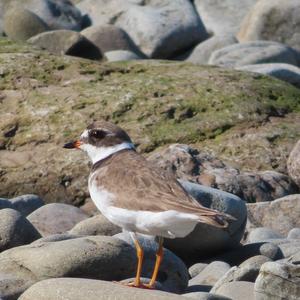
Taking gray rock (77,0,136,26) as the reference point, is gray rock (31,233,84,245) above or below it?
above

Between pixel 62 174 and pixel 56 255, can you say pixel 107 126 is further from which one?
pixel 62 174

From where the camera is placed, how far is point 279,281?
5945 mm

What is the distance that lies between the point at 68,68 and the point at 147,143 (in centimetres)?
179

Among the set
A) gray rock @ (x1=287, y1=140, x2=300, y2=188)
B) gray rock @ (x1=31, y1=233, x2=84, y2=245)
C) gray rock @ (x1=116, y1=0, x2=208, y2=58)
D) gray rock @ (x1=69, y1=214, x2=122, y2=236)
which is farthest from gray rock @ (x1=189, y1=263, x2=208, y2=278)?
gray rock @ (x1=116, y1=0, x2=208, y2=58)

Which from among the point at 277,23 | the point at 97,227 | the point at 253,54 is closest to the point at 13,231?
the point at 97,227

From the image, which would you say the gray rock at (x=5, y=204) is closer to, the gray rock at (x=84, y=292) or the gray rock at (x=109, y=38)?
the gray rock at (x=84, y=292)

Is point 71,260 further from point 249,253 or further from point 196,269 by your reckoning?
point 249,253

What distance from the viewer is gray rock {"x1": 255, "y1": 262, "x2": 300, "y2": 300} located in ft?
19.4

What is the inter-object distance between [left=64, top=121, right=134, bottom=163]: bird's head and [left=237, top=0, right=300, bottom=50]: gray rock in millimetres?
15924

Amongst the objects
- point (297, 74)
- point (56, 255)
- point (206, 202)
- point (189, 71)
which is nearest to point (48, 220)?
point (206, 202)

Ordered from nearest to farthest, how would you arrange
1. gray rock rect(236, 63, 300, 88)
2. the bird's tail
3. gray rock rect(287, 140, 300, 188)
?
the bird's tail < gray rock rect(287, 140, 300, 188) < gray rock rect(236, 63, 300, 88)

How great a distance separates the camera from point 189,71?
12.7 m

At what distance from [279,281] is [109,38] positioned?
16.0m

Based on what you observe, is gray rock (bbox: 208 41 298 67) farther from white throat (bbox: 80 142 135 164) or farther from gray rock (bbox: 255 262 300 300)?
gray rock (bbox: 255 262 300 300)
